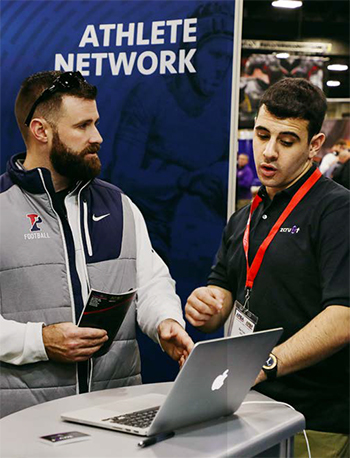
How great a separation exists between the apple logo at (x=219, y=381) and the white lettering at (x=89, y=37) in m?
1.80

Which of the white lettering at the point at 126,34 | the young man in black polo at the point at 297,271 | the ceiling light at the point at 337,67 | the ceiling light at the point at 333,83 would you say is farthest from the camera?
the ceiling light at the point at 337,67

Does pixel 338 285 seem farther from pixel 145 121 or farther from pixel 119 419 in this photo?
pixel 145 121

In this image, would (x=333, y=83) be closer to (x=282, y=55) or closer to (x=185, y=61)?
(x=282, y=55)

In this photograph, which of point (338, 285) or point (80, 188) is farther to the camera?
point (80, 188)

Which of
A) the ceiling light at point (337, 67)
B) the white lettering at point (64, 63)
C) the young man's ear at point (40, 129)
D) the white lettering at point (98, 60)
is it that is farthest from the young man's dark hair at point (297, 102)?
the ceiling light at point (337, 67)

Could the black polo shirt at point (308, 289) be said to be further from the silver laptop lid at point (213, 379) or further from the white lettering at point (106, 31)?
the white lettering at point (106, 31)

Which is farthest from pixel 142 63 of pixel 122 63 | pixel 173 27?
pixel 173 27

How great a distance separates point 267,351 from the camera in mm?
1622

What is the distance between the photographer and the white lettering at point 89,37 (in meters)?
2.91

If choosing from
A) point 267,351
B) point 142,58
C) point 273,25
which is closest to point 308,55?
point 273,25

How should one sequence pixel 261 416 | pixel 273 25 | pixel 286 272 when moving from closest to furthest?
pixel 261 416 → pixel 286 272 → pixel 273 25

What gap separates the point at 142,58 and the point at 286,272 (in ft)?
3.79

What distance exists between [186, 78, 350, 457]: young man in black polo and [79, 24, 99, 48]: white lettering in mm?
900

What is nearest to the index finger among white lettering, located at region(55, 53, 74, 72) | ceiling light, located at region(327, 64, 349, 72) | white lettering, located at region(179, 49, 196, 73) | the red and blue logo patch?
the red and blue logo patch
